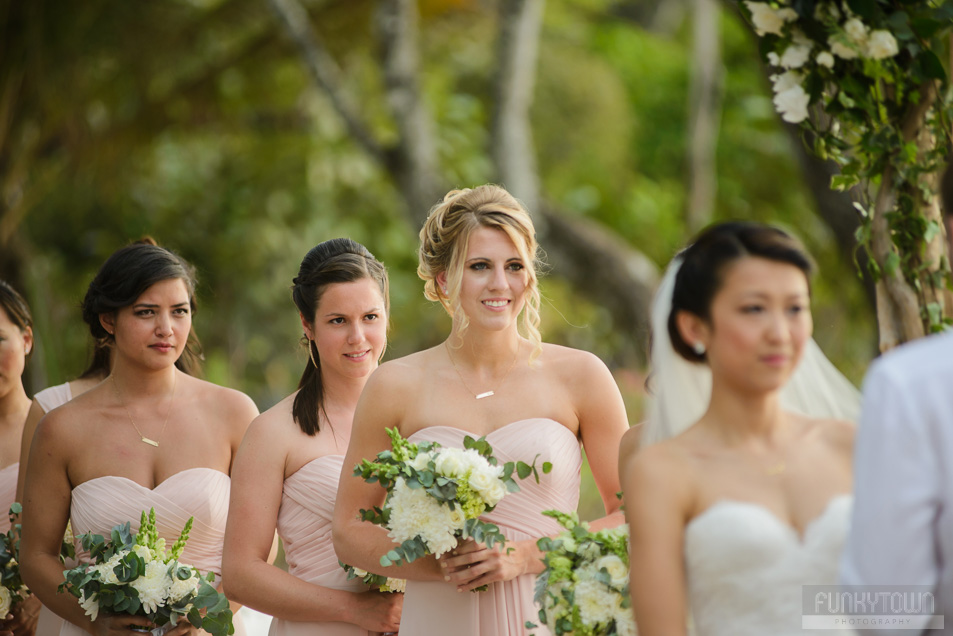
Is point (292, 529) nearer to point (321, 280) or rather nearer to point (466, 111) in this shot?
point (321, 280)

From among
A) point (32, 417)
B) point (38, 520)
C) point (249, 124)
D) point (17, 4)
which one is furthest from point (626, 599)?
point (249, 124)

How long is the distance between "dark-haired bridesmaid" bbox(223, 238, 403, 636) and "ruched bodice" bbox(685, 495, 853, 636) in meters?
1.91

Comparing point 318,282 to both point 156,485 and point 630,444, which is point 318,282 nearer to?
point 156,485

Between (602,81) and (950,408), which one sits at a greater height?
(602,81)

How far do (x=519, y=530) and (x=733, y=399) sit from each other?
137 cm

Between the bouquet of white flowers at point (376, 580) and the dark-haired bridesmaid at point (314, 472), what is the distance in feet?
0.14

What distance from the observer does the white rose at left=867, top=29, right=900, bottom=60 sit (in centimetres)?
328

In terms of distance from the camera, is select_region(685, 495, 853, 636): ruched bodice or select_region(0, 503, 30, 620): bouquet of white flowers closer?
select_region(685, 495, 853, 636): ruched bodice

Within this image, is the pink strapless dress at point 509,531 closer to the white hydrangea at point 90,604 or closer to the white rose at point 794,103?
the white hydrangea at point 90,604

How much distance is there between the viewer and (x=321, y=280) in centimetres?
446

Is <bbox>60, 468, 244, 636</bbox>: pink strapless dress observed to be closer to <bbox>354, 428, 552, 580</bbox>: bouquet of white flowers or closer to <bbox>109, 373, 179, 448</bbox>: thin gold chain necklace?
<bbox>109, 373, 179, 448</bbox>: thin gold chain necklace

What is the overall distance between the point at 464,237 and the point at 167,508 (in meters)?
1.89

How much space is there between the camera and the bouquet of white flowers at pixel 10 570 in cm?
502

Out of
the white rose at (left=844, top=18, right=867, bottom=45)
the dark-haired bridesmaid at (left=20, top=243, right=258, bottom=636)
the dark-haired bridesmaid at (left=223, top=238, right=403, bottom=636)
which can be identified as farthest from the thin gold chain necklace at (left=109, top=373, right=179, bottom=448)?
the white rose at (left=844, top=18, right=867, bottom=45)
